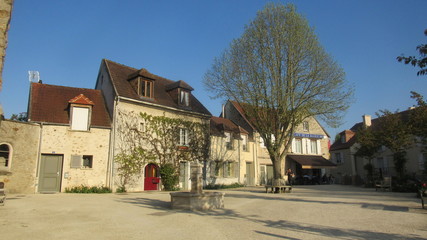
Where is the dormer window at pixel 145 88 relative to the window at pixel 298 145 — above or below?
above

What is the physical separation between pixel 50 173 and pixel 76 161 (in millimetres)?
1476

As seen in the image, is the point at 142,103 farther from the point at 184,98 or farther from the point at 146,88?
the point at 184,98

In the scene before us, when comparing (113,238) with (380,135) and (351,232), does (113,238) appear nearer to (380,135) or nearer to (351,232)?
(351,232)

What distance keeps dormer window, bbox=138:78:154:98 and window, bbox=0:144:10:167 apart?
843cm

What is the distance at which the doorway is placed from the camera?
1728 cm

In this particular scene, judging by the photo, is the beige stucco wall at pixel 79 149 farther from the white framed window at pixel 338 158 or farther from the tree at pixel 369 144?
the white framed window at pixel 338 158

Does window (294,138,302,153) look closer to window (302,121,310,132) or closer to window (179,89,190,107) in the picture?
window (302,121,310,132)

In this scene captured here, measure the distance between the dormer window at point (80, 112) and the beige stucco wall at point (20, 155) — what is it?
2.05 metres

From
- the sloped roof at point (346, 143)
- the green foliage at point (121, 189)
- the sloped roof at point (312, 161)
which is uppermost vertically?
the sloped roof at point (346, 143)

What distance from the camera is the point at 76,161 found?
18109 mm

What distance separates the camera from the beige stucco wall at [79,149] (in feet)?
57.9

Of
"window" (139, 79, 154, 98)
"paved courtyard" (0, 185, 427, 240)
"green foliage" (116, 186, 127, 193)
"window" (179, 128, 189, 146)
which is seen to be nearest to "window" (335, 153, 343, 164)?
"window" (179, 128, 189, 146)

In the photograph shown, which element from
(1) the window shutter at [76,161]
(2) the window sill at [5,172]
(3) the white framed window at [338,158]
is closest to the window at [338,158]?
(3) the white framed window at [338,158]

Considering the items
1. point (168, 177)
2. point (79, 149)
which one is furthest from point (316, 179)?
point (79, 149)
